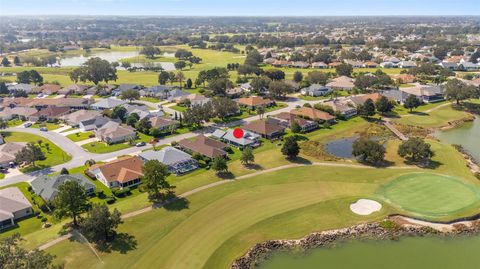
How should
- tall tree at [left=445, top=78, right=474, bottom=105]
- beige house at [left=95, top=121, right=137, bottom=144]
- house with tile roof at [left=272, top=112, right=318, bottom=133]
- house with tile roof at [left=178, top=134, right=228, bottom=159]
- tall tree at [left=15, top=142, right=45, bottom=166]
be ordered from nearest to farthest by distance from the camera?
tall tree at [left=15, top=142, right=45, bottom=166] → house with tile roof at [left=178, top=134, right=228, bottom=159] → beige house at [left=95, top=121, right=137, bottom=144] → house with tile roof at [left=272, top=112, right=318, bottom=133] → tall tree at [left=445, top=78, right=474, bottom=105]

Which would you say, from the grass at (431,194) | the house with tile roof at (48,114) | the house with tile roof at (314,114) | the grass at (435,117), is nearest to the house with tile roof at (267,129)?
the house with tile roof at (314,114)

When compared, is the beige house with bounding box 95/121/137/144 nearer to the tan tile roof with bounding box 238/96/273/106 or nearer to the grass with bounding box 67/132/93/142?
the grass with bounding box 67/132/93/142

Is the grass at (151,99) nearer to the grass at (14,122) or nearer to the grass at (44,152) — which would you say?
the grass at (14,122)

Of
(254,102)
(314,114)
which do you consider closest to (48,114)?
(254,102)

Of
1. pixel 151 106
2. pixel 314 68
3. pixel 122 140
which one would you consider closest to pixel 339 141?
pixel 122 140

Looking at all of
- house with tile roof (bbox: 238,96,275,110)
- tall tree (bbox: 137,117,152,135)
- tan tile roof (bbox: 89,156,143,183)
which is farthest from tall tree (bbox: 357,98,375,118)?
tan tile roof (bbox: 89,156,143,183)

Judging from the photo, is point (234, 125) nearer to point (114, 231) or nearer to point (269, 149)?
point (269, 149)
